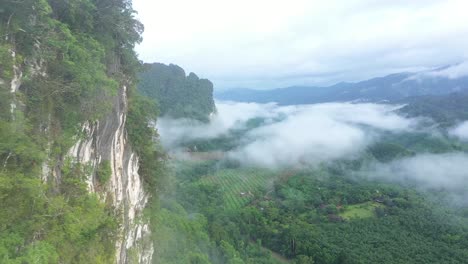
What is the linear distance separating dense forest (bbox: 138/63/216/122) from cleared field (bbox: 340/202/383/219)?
66247 millimetres

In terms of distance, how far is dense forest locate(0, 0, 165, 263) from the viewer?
9.26 meters

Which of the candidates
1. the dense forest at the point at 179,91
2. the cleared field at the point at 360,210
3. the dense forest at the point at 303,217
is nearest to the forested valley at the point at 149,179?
the dense forest at the point at 303,217

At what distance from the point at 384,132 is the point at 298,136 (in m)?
41.2

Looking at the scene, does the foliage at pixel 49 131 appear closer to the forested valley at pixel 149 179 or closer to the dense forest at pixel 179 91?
the forested valley at pixel 149 179

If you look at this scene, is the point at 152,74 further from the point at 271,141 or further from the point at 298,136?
the point at 298,136

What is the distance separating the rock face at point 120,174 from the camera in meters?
13.5

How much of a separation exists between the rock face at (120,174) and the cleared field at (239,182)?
44.1 m

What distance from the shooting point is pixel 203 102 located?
125m

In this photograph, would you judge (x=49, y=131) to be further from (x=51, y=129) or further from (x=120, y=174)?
(x=120, y=174)

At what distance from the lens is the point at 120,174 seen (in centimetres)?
1631

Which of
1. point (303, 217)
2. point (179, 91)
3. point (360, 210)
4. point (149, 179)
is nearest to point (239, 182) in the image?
point (303, 217)

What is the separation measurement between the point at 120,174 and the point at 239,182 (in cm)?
6754

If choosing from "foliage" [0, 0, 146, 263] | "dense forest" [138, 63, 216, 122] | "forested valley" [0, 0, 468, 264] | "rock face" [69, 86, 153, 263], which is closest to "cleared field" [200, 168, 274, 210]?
"forested valley" [0, 0, 468, 264]

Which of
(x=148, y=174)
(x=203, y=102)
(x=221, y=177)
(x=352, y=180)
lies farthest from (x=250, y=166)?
(x=148, y=174)
